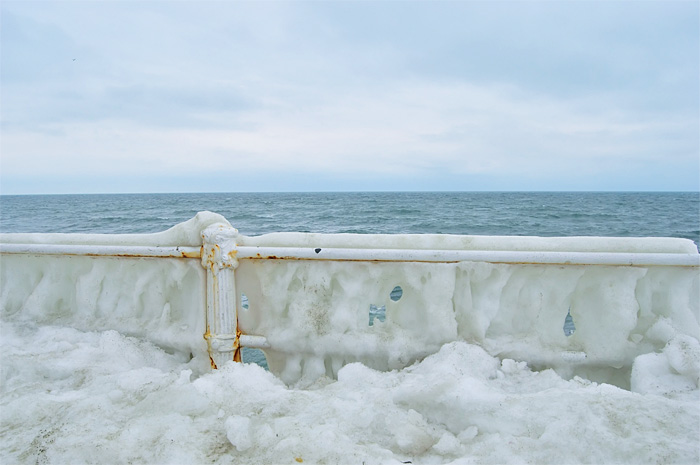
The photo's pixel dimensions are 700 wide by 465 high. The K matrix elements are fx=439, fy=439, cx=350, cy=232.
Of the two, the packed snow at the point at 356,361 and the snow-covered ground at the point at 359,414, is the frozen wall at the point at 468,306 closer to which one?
the packed snow at the point at 356,361

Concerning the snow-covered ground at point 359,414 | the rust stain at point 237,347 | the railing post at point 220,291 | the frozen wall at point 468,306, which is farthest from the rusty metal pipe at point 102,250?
the snow-covered ground at point 359,414

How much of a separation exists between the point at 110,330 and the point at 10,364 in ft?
1.91

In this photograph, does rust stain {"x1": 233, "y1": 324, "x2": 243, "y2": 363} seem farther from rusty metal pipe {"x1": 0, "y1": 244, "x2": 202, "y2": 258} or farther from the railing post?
rusty metal pipe {"x1": 0, "y1": 244, "x2": 202, "y2": 258}

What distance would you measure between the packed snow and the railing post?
0.42 feet

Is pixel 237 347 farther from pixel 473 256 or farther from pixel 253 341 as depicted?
pixel 473 256

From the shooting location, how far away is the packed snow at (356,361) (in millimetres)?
1972

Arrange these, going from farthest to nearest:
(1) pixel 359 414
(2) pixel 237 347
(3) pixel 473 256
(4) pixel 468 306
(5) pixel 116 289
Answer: (5) pixel 116 289 < (2) pixel 237 347 < (4) pixel 468 306 < (3) pixel 473 256 < (1) pixel 359 414

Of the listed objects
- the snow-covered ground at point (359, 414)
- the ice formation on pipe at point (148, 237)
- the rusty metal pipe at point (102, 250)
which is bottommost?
the snow-covered ground at point (359, 414)

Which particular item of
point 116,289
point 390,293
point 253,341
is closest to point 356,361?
point 390,293

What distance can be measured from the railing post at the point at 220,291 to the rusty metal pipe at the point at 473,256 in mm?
105

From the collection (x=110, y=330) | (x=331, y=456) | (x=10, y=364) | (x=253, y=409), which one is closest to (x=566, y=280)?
(x=331, y=456)

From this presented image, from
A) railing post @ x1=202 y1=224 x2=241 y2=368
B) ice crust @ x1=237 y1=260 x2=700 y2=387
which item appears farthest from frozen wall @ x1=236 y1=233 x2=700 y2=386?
railing post @ x1=202 y1=224 x2=241 y2=368

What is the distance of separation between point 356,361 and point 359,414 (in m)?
0.72

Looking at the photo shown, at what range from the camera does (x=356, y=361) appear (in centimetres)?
290
